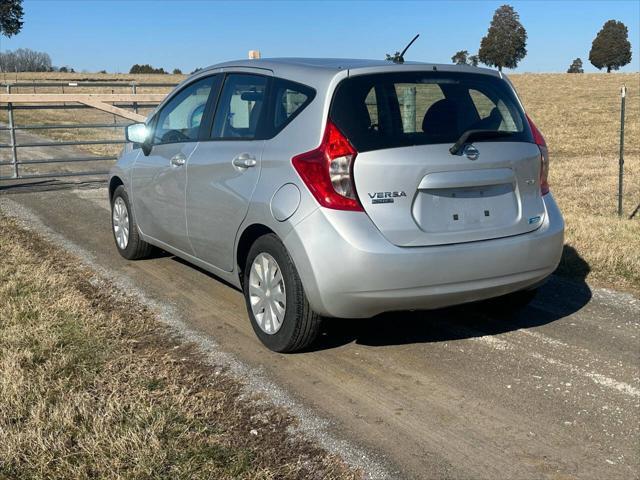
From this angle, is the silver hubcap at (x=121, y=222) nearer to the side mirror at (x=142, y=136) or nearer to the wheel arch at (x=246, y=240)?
the side mirror at (x=142, y=136)

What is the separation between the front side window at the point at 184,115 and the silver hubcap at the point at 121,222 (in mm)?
977

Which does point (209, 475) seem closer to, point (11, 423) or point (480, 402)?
point (11, 423)

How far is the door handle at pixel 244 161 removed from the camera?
437 cm

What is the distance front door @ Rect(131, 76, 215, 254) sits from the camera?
5.29 meters

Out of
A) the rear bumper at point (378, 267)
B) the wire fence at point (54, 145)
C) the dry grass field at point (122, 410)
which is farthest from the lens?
the wire fence at point (54, 145)

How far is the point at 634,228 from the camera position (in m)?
7.71

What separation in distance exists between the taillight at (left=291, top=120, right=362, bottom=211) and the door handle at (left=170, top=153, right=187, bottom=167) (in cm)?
163

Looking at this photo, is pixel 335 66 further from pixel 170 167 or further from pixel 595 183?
pixel 595 183

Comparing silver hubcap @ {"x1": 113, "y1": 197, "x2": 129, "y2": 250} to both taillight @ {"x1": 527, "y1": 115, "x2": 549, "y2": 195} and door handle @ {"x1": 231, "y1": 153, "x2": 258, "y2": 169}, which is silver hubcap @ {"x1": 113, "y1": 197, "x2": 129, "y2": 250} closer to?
door handle @ {"x1": 231, "y1": 153, "x2": 258, "y2": 169}

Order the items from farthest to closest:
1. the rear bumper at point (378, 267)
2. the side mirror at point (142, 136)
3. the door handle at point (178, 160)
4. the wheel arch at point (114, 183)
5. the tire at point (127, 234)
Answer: the wheel arch at point (114, 183) < the tire at point (127, 234) < the side mirror at point (142, 136) < the door handle at point (178, 160) < the rear bumper at point (378, 267)

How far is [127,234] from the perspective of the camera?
6.54m

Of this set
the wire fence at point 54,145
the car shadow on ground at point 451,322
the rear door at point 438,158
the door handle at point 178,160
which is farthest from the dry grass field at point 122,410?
the wire fence at point 54,145

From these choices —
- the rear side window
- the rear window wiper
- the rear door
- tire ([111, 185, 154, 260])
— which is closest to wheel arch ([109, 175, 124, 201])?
tire ([111, 185, 154, 260])

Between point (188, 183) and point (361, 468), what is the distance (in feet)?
8.84
